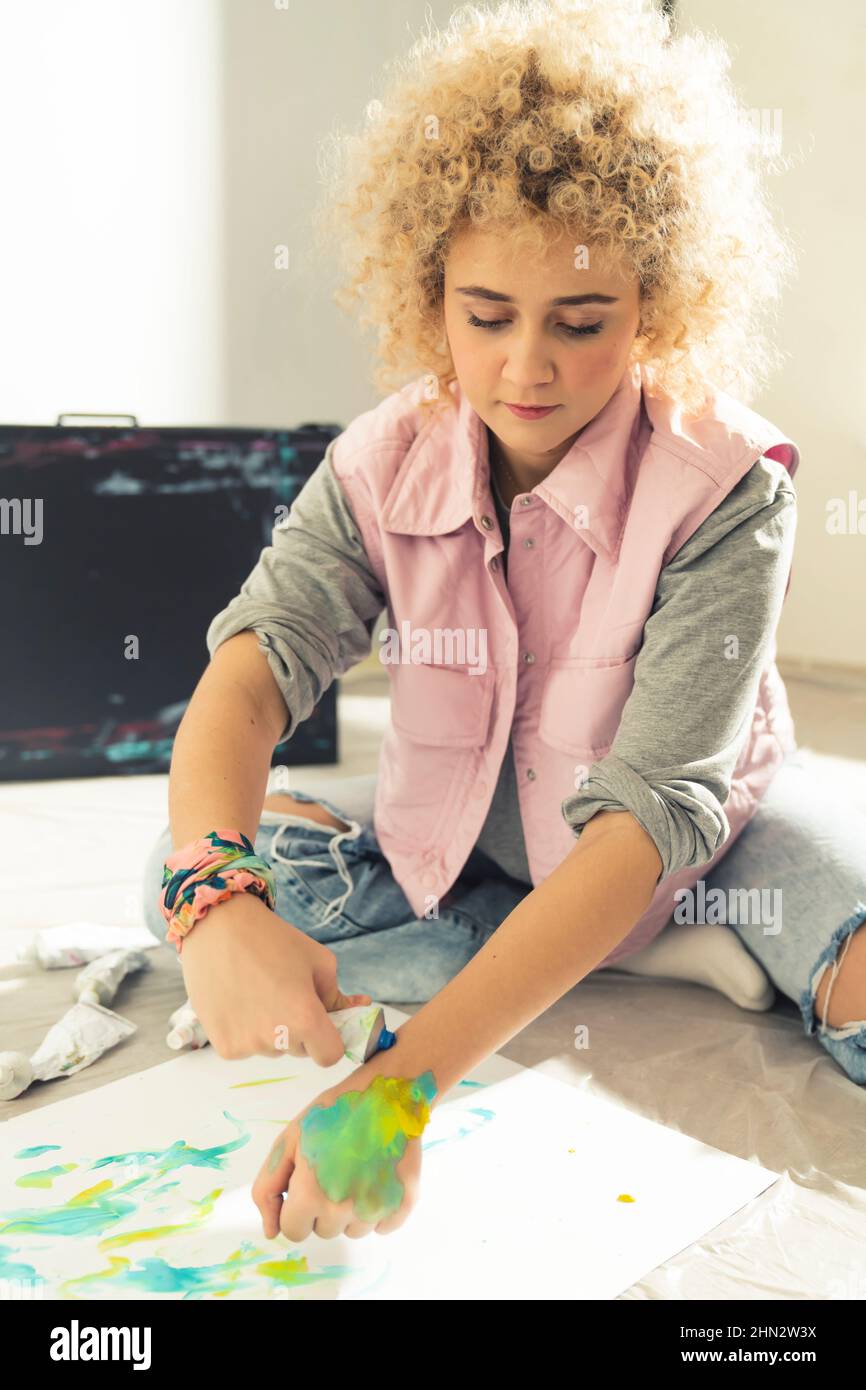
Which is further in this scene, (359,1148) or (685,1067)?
(685,1067)

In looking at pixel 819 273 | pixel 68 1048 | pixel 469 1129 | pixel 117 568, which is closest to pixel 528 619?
pixel 469 1129

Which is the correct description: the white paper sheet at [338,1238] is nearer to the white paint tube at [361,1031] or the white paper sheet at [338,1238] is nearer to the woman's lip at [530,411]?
the white paint tube at [361,1031]

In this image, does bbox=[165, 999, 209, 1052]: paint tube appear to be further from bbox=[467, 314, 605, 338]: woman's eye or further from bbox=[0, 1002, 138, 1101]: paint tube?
bbox=[467, 314, 605, 338]: woman's eye

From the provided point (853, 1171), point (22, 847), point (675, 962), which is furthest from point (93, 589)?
point (853, 1171)

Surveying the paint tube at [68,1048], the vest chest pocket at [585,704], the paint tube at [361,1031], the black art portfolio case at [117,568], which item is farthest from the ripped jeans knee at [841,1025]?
the black art portfolio case at [117,568]

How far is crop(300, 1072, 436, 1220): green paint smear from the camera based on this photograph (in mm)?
670

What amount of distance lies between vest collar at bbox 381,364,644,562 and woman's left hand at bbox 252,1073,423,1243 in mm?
486

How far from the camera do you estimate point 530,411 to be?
91 cm

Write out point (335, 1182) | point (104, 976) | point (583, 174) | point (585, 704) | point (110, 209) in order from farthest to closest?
point (110, 209) < point (104, 976) < point (585, 704) < point (583, 174) < point (335, 1182)

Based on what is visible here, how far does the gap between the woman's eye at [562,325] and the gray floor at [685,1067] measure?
0.55 metres

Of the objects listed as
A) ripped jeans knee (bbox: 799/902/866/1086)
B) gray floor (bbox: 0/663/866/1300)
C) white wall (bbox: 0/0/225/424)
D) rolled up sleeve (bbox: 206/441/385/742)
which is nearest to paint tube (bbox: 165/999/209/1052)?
gray floor (bbox: 0/663/866/1300)

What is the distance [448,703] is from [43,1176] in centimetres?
47

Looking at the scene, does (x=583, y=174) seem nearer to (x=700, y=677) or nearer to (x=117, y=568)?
(x=700, y=677)

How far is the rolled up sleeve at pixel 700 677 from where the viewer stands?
84cm
